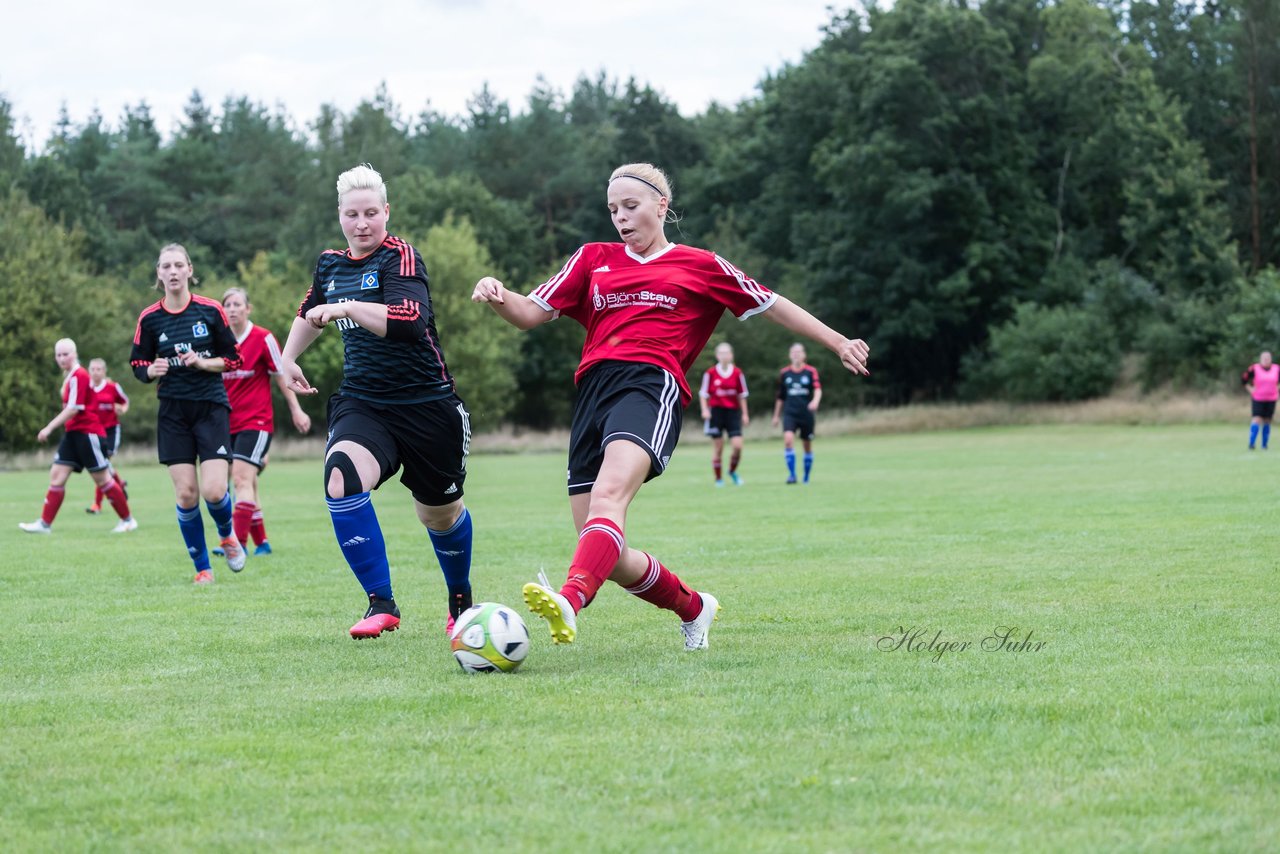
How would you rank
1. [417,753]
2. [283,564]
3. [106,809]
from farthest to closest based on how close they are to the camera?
[283,564], [417,753], [106,809]

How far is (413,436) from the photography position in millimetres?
6867

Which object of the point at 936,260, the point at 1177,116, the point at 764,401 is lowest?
the point at 764,401

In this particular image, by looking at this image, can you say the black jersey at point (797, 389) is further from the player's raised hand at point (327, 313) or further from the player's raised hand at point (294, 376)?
the player's raised hand at point (327, 313)

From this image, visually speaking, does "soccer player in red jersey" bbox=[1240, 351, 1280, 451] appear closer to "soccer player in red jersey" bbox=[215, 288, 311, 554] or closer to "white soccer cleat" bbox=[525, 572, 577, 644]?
"soccer player in red jersey" bbox=[215, 288, 311, 554]

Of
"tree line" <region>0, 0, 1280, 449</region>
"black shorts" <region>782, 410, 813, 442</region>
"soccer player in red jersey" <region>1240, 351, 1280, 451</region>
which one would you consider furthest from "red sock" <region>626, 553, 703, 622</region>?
"tree line" <region>0, 0, 1280, 449</region>

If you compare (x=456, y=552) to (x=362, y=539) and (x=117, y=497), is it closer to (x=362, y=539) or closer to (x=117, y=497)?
(x=362, y=539)

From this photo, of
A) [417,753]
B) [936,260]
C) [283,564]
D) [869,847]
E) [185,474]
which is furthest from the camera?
[936,260]

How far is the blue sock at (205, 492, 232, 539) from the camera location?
10414 millimetres

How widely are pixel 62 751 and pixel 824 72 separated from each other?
61568mm

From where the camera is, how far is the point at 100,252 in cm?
6588

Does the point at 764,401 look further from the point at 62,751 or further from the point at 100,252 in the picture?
the point at 62,751

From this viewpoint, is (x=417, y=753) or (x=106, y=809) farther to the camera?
(x=417, y=753)

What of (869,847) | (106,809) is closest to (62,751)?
(106,809)

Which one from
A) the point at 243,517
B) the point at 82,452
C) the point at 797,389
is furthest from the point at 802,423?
the point at 243,517
